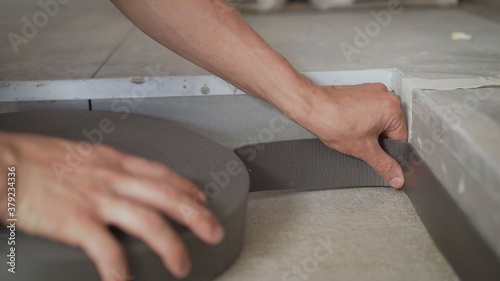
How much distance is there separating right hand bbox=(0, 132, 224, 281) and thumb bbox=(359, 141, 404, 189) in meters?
0.41

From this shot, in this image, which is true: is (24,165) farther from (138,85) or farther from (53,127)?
(138,85)

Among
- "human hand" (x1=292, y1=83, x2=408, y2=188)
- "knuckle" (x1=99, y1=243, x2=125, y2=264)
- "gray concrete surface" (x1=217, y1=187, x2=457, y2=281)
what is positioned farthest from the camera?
"human hand" (x1=292, y1=83, x2=408, y2=188)

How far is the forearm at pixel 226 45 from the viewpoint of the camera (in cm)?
99

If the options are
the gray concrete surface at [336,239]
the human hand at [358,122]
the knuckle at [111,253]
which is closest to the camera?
the knuckle at [111,253]

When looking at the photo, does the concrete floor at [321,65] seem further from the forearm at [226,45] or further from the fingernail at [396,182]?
the forearm at [226,45]

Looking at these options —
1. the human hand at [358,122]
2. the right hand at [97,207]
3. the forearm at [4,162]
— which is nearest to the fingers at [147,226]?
the right hand at [97,207]

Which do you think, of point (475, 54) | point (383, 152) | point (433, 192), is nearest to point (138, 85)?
point (383, 152)

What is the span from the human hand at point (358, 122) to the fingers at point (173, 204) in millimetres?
362

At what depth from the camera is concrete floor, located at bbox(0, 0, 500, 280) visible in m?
0.79

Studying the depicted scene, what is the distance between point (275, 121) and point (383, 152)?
237mm

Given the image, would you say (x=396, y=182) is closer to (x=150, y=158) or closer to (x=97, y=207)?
(x=150, y=158)

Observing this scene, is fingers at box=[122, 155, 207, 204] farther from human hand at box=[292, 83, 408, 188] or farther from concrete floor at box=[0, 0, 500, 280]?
human hand at box=[292, 83, 408, 188]

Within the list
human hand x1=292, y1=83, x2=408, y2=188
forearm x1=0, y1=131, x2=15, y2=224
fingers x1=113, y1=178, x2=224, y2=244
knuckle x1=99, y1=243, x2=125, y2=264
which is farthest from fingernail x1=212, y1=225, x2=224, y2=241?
human hand x1=292, y1=83, x2=408, y2=188

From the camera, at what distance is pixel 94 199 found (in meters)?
0.65
